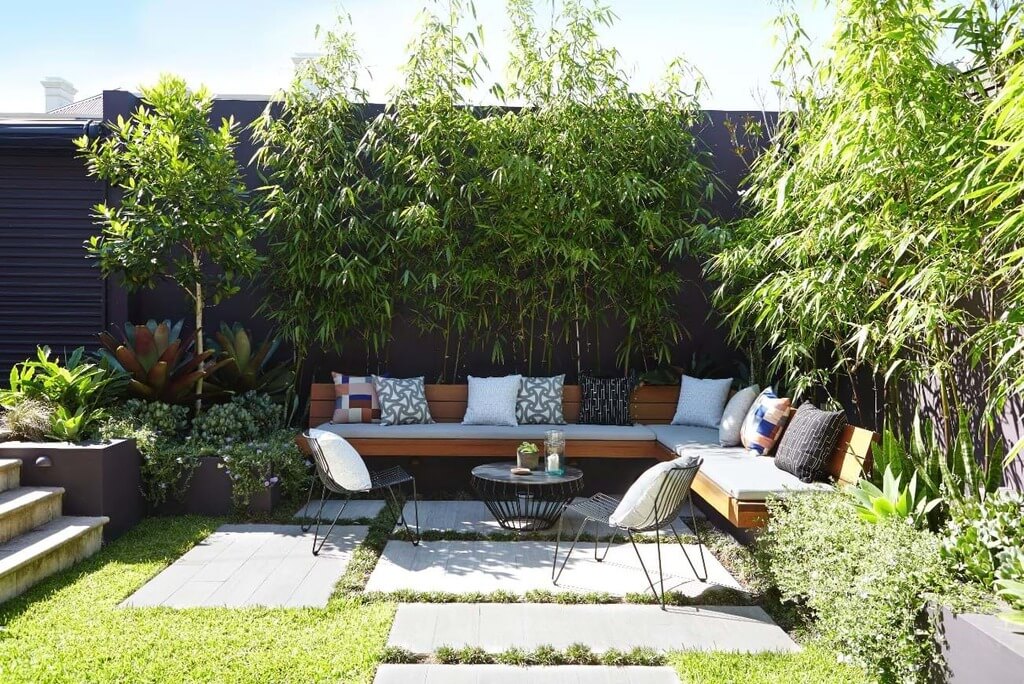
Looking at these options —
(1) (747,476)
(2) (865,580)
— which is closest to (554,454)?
(1) (747,476)

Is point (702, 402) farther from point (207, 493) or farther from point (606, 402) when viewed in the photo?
point (207, 493)

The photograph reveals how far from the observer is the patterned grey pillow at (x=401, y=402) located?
616cm

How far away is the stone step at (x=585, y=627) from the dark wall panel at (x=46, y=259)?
464 cm

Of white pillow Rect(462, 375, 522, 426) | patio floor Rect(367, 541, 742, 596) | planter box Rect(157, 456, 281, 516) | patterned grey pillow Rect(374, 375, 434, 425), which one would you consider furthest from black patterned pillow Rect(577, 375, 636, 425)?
planter box Rect(157, 456, 281, 516)

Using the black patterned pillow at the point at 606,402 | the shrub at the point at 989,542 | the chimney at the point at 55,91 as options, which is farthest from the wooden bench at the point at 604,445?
the chimney at the point at 55,91

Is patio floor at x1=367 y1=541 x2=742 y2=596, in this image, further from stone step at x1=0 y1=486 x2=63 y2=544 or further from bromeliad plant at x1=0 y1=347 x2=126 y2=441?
bromeliad plant at x1=0 y1=347 x2=126 y2=441

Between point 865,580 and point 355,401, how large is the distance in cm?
429

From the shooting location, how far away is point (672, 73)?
6293 millimetres

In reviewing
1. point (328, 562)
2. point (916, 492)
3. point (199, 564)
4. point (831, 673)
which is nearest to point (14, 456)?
point (199, 564)

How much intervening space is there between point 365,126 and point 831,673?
17.3 ft

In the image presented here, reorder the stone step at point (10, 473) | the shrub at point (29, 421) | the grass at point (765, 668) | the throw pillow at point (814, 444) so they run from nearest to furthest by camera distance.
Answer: the grass at point (765, 668) → the throw pillow at point (814, 444) → the stone step at point (10, 473) → the shrub at point (29, 421)

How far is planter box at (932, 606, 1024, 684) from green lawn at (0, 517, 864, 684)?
19.9 inches

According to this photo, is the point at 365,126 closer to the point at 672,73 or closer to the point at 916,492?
the point at 672,73

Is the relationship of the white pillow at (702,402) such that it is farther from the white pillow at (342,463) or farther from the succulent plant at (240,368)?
the succulent plant at (240,368)
